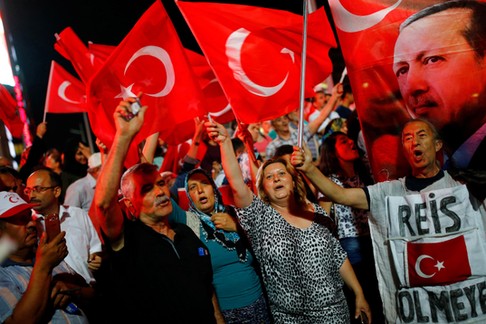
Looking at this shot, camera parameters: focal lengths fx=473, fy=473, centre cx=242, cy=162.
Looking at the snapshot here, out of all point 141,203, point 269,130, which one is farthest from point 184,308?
point 269,130

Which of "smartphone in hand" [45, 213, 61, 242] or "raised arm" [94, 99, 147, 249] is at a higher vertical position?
"raised arm" [94, 99, 147, 249]

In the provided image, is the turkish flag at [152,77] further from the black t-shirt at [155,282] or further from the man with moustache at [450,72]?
the man with moustache at [450,72]

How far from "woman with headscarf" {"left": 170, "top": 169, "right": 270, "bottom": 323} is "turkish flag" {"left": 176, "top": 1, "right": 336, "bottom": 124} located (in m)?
1.25

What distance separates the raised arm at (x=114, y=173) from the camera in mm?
2865

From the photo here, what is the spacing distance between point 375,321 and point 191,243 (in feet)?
8.65

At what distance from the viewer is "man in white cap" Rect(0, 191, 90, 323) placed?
102 inches

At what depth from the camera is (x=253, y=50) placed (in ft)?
16.8

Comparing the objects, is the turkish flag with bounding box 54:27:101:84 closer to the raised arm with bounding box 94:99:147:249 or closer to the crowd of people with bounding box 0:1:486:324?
the crowd of people with bounding box 0:1:486:324

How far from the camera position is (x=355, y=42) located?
409cm

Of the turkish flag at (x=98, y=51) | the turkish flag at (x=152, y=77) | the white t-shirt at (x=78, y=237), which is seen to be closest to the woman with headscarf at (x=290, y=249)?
the turkish flag at (x=152, y=77)

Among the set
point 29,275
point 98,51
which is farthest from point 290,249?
point 98,51

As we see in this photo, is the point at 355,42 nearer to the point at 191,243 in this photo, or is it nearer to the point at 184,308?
the point at 191,243

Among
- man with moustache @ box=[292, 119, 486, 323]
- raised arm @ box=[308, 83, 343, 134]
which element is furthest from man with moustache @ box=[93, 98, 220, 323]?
raised arm @ box=[308, 83, 343, 134]

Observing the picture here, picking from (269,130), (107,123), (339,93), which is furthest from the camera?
(269,130)
